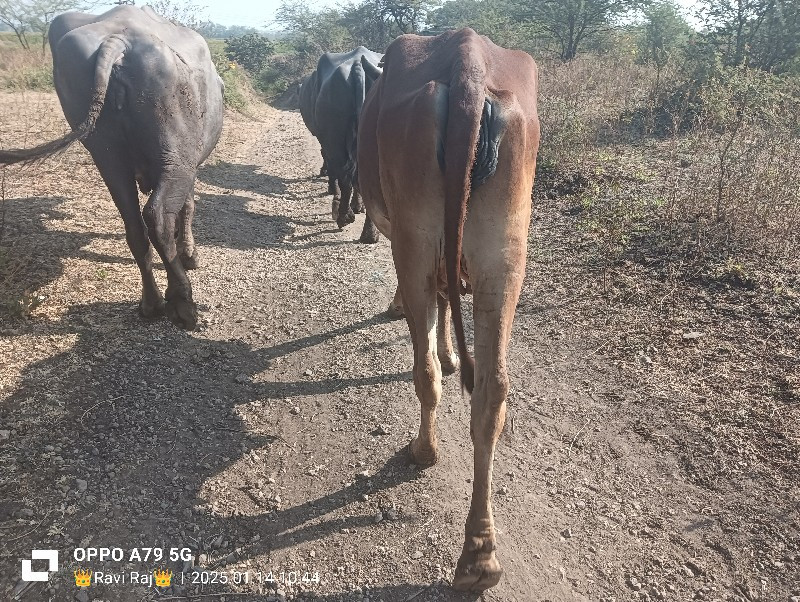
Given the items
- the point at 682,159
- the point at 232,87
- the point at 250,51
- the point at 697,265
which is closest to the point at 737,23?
the point at 682,159

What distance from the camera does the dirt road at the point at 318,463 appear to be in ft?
8.27

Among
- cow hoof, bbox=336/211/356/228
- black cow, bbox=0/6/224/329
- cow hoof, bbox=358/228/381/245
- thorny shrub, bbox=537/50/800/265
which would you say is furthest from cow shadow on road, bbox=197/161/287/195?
thorny shrub, bbox=537/50/800/265

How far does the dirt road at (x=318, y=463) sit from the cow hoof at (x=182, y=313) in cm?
10

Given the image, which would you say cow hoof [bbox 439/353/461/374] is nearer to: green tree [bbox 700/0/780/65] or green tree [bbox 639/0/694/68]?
green tree [bbox 700/0/780/65]

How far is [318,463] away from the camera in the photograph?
3.21 meters

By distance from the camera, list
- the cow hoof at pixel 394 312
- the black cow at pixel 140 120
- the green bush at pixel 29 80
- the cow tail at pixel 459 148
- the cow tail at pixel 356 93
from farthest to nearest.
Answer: the green bush at pixel 29 80 < the cow tail at pixel 356 93 < the cow hoof at pixel 394 312 < the black cow at pixel 140 120 < the cow tail at pixel 459 148

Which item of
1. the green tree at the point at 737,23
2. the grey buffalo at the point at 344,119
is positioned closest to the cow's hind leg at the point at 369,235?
the grey buffalo at the point at 344,119

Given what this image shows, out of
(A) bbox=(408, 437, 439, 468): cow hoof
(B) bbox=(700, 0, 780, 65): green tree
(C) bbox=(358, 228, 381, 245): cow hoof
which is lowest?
(A) bbox=(408, 437, 439, 468): cow hoof

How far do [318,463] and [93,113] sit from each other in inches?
109

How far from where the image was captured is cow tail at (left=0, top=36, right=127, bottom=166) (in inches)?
137

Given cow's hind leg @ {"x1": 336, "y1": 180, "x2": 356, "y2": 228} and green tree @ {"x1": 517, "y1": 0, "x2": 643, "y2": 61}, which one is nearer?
cow's hind leg @ {"x1": 336, "y1": 180, "x2": 356, "y2": 228}
